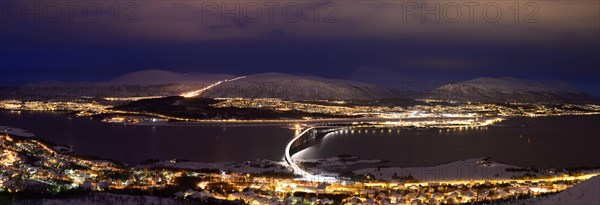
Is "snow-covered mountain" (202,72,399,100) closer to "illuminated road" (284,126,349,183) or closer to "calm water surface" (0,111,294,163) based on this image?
"calm water surface" (0,111,294,163)

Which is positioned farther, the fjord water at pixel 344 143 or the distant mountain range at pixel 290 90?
the distant mountain range at pixel 290 90

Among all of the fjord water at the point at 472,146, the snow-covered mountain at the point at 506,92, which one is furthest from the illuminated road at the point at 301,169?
the snow-covered mountain at the point at 506,92

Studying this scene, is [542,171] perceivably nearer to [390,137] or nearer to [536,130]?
[390,137]

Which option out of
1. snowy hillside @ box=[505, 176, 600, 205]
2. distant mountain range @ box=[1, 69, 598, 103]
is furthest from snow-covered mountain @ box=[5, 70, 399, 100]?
snowy hillside @ box=[505, 176, 600, 205]

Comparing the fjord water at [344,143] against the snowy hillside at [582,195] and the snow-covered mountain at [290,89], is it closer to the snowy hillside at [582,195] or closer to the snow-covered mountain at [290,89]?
the snowy hillside at [582,195]

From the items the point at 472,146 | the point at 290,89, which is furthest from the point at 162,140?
the point at 290,89
